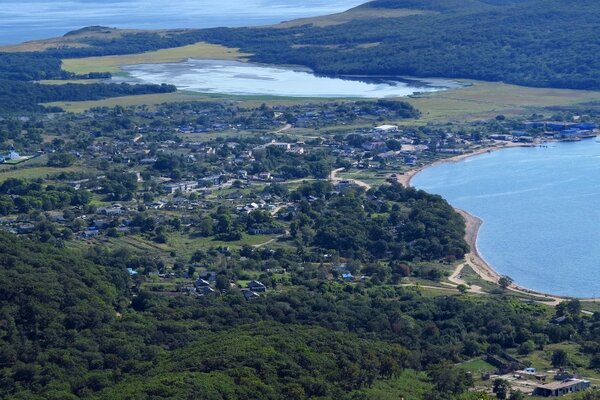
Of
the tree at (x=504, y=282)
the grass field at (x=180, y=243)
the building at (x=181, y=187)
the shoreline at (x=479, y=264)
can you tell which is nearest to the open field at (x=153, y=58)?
the building at (x=181, y=187)

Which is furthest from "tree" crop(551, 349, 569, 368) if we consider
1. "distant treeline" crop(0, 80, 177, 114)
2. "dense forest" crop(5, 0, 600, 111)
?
"distant treeline" crop(0, 80, 177, 114)

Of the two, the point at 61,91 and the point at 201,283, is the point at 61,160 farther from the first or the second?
the point at 61,91

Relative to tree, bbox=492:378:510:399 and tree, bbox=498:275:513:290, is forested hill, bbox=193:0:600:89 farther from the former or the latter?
tree, bbox=492:378:510:399

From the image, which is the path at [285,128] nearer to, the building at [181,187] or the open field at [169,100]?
the open field at [169,100]

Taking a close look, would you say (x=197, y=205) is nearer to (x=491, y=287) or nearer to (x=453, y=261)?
(x=453, y=261)

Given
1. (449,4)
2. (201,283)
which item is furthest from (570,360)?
(449,4)
